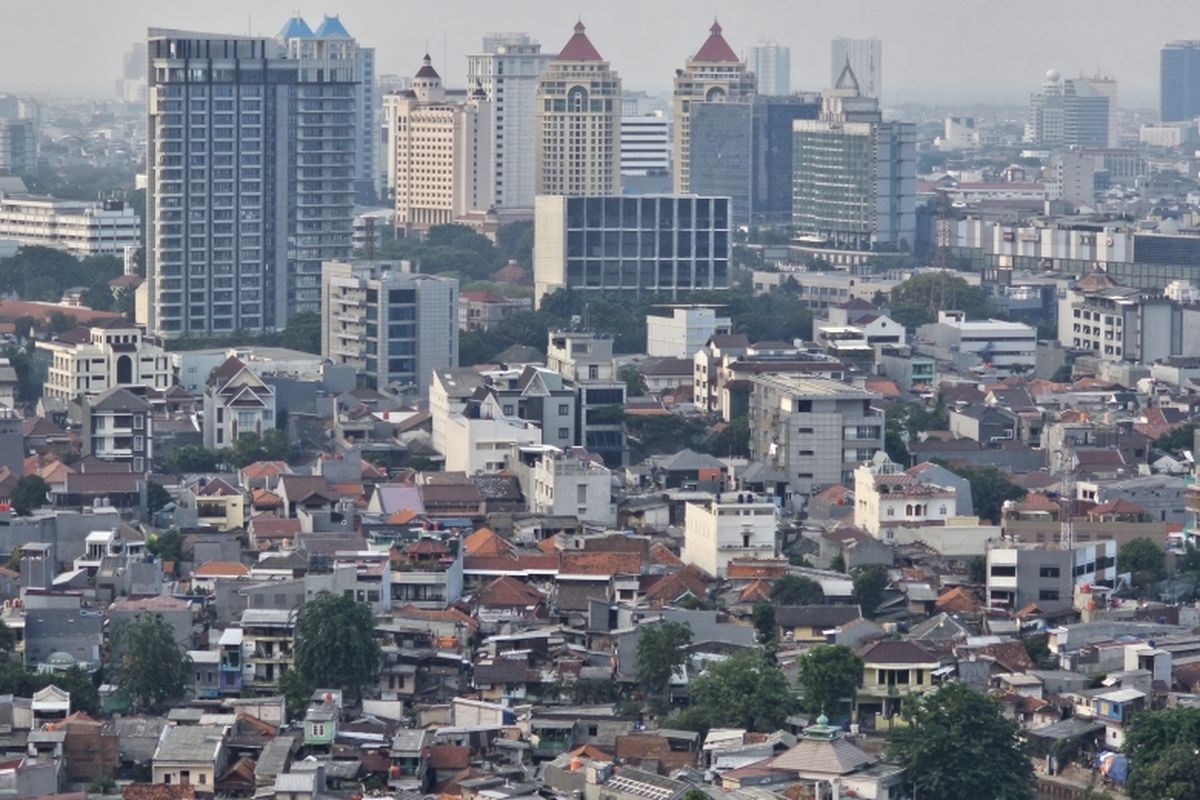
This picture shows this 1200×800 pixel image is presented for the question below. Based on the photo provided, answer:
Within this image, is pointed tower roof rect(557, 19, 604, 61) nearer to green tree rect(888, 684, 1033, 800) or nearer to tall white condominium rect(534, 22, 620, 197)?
tall white condominium rect(534, 22, 620, 197)

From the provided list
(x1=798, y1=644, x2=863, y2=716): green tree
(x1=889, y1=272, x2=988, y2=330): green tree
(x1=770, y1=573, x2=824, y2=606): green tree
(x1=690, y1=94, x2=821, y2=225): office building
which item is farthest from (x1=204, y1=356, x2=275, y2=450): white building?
(x1=690, y1=94, x2=821, y2=225): office building

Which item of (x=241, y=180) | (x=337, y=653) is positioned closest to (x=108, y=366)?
(x=241, y=180)

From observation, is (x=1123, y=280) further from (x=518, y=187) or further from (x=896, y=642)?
(x=896, y=642)

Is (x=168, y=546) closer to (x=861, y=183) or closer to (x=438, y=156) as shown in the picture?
(x=861, y=183)

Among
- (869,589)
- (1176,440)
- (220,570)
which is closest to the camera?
(869,589)

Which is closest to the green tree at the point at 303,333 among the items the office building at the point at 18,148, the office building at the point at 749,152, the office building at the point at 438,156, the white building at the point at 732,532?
the white building at the point at 732,532

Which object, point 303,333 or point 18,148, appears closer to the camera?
point 303,333
